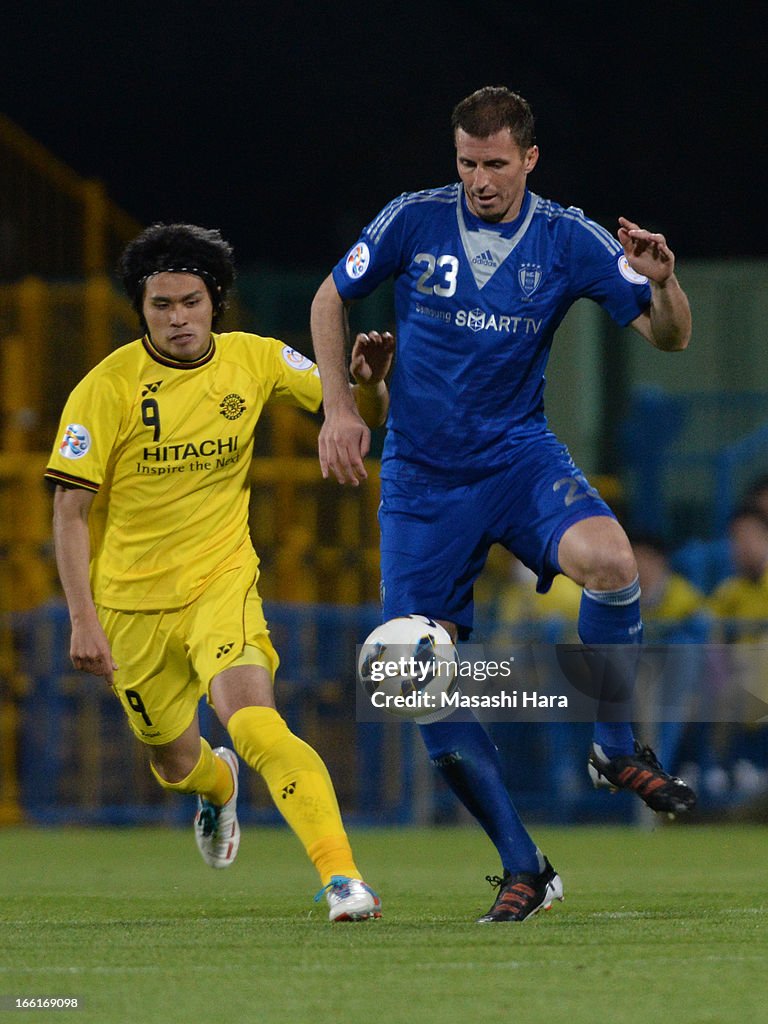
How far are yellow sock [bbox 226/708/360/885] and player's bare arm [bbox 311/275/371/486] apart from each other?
0.80 m

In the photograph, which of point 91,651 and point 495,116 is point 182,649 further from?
point 495,116

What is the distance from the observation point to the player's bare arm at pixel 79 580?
6039 mm

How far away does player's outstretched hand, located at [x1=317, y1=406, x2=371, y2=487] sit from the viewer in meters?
A: 5.78

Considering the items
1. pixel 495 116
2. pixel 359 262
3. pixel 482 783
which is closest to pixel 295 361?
pixel 359 262

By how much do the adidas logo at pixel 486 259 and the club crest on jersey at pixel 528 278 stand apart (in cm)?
8

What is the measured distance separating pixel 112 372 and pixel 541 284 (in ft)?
4.84

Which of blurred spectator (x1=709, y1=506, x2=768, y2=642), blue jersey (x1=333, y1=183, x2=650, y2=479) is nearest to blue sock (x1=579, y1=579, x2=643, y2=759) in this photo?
blue jersey (x1=333, y1=183, x2=650, y2=479)

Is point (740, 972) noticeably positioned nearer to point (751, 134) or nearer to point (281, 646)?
point (281, 646)

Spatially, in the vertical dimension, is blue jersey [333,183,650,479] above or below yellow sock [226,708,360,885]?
above

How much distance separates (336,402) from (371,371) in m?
0.36

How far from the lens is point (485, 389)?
6082 millimetres

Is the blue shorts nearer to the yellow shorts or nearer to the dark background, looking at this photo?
the yellow shorts

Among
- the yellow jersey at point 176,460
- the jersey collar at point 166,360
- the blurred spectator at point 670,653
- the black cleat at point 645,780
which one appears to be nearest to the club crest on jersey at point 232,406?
the yellow jersey at point 176,460
